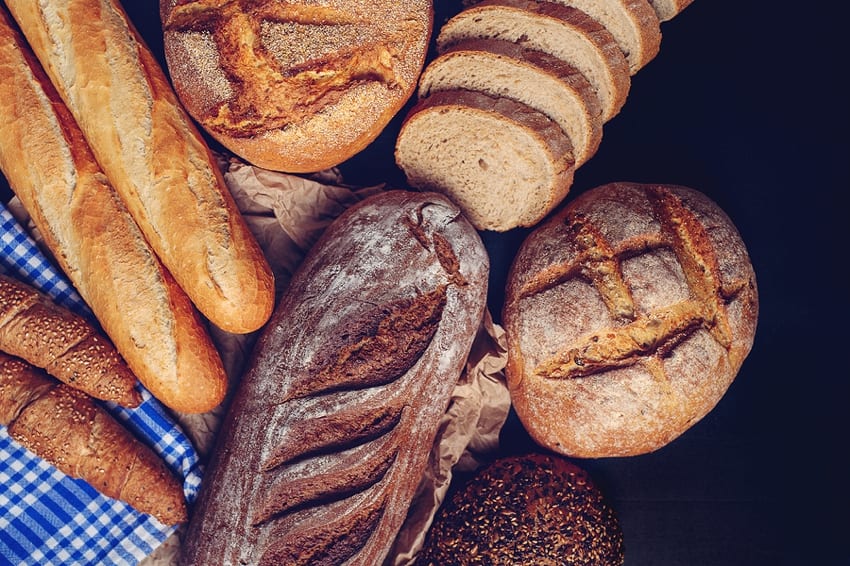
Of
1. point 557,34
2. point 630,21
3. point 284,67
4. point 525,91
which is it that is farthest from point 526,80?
point 284,67

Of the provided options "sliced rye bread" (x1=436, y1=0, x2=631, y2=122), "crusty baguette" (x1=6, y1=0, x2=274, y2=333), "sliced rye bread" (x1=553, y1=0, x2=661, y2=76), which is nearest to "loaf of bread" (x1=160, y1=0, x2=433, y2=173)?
"crusty baguette" (x1=6, y1=0, x2=274, y2=333)

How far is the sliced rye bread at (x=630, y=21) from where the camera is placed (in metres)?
2.36

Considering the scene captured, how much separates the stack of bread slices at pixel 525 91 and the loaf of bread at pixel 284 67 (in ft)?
0.83

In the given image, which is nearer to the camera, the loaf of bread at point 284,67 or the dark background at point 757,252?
the loaf of bread at point 284,67

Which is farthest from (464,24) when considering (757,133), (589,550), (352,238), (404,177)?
(589,550)

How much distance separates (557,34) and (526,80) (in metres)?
0.21

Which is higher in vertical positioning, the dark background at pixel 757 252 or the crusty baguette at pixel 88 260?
the crusty baguette at pixel 88 260

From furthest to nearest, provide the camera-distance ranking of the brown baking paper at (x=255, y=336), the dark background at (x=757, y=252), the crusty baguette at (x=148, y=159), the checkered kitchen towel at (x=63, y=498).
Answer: the dark background at (x=757, y=252)
the brown baking paper at (x=255, y=336)
the checkered kitchen towel at (x=63, y=498)
the crusty baguette at (x=148, y=159)

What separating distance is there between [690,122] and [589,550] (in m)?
1.78

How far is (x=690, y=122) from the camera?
2.70 meters

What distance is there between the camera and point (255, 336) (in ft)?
8.14

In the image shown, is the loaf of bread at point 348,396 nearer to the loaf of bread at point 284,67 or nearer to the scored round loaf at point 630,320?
the scored round loaf at point 630,320

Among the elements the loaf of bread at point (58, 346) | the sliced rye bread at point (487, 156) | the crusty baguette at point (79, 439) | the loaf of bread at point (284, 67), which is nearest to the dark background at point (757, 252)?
the sliced rye bread at point (487, 156)

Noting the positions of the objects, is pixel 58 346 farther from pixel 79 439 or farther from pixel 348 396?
pixel 348 396
